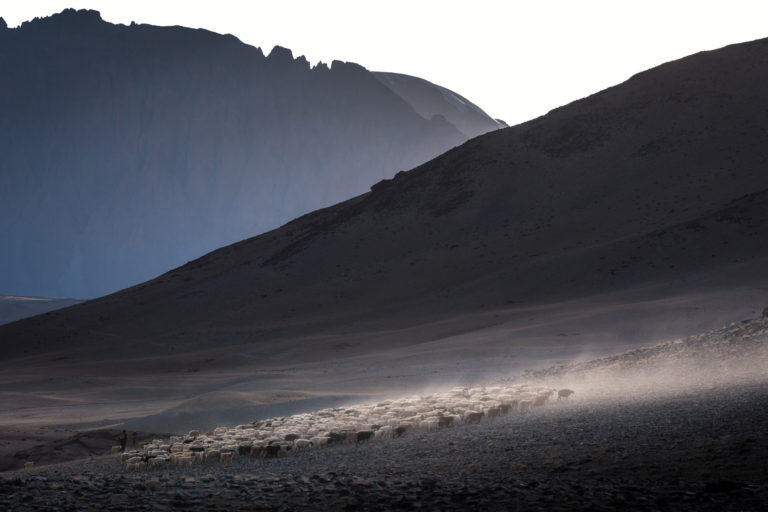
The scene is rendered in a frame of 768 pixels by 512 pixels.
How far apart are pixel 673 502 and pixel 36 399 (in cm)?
3365

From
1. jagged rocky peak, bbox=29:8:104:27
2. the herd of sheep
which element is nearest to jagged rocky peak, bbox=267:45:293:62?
jagged rocky peak, bbox=29:8:104:27

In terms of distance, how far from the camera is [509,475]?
30.7ft

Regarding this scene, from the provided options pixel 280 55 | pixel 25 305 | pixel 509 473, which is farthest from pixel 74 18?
pixel 509 473

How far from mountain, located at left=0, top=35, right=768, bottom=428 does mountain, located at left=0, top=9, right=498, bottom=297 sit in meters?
89.9

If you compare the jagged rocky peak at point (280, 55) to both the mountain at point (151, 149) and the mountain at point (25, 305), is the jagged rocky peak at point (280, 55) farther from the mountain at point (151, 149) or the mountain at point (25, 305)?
the mountain at point (25, 305)

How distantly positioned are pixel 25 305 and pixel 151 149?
46.8 m

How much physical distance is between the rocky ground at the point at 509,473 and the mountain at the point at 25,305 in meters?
152

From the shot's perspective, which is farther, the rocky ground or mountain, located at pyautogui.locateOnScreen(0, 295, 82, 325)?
mountain, located at pyautogui.locateOnScreen(0, 295, 82, 325)

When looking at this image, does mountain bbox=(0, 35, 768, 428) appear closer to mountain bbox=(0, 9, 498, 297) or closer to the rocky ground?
the rocky ground

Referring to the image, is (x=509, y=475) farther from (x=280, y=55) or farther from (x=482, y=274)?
(x=280, y=55)

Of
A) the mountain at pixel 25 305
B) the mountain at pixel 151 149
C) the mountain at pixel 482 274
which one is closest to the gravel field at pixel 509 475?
the mountain at pixel 482 274

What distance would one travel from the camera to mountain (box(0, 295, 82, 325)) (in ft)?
492

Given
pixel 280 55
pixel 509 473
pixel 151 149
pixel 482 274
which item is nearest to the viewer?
pixel 509 473

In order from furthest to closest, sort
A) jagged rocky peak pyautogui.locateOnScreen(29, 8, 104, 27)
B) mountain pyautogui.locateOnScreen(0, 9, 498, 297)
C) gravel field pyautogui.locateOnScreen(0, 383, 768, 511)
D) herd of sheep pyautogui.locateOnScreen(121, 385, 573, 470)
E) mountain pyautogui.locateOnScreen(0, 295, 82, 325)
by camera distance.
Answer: jagged rocky peak pyautogui.locateOnScreen(29, 8, 104, 27) → mountain pyautogui.locateOnScreen(0, 9, 498, 297) → mountain pyautogui.locateOnScreen(0, 295, 82, 325) → herd of sheep pyautogui.locateOnScreen(121, 385, 573, 470) → gravel field pyautogui.locateOnScreen(0, 383, 768, 511)
